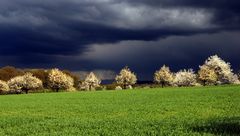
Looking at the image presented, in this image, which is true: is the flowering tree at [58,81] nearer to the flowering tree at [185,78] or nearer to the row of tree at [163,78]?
the row of tree at [163,78]

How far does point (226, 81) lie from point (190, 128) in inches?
5950

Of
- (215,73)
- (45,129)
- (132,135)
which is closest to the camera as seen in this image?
(132,135)

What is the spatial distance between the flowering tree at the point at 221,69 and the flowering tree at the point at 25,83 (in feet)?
226

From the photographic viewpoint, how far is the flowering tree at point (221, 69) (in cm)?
16812

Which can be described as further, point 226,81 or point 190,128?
point 226,81

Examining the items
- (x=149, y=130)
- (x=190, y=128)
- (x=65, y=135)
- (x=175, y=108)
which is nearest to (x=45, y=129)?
(x=65, y=135)

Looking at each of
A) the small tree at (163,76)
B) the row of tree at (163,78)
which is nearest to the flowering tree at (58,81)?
the row of tree at (163,78)

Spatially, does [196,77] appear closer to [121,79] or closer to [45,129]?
[121,79]

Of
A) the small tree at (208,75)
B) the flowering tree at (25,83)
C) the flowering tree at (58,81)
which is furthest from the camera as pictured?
the flowering tree at (58,81)

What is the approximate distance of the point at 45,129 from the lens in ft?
92.0

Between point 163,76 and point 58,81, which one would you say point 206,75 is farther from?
point 58,81

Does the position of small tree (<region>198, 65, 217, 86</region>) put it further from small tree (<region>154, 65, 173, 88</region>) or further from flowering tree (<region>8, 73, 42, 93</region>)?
flowering tree (<region>8, 73, 42, 93</region>)

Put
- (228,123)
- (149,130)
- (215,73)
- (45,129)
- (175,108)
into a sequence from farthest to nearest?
(215,73)
(175,108)
(45,129)
(228,123)
(149,130)

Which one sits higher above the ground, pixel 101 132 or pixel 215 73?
pixel 215 73
